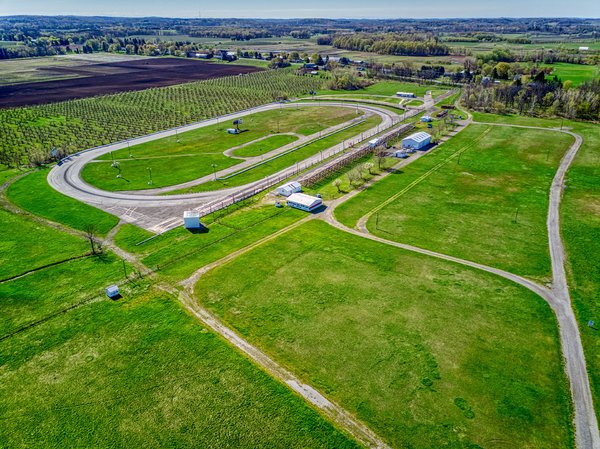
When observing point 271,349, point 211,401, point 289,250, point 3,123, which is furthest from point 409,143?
point 3,123

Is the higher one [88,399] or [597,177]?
[597,177]

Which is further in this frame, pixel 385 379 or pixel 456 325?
pixel 456 325

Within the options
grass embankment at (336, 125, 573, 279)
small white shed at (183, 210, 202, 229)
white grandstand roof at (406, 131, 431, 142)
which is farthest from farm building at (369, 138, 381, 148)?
small white shed at (183, 210, 202, 229)

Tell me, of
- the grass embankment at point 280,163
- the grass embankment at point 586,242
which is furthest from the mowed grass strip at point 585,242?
the grass embankment at point 280,163

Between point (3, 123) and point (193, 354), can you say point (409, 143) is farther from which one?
point (3, 123)

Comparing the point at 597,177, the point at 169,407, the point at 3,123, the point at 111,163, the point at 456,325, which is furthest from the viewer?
the point at 3,123

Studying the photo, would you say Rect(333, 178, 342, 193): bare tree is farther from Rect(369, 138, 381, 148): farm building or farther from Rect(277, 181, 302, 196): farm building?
Rect(369, 138, 381, 148): farm building

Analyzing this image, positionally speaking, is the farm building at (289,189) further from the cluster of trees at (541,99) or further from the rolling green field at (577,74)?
the rolling green field at (577,74)
